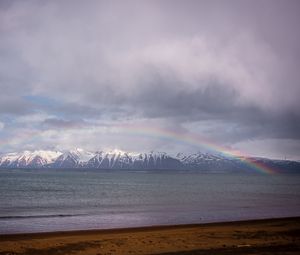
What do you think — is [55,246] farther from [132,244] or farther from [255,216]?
[255,216]

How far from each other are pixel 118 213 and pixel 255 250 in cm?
A: 2854

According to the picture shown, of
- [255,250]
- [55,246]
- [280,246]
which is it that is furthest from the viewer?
[55,246]

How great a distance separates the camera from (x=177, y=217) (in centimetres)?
4319

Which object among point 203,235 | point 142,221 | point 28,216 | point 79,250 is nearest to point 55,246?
point 79,250

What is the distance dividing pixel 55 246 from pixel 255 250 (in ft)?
37.3

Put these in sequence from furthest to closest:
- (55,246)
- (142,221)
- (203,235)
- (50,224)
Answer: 1. (142,221)
2. (50,224)
3. (203,235)
4. (55,246)

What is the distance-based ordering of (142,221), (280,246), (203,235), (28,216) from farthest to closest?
(28,216), (142,221), (203,235), (280,246)

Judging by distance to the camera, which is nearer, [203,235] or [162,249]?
[162,249]

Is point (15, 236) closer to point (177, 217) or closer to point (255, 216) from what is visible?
point (177, 217)

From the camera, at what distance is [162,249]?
2106cm

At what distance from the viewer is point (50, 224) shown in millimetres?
35906

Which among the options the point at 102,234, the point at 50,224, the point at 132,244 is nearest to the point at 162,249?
the point at 132,244

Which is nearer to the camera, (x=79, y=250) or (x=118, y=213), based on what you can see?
(x=79, y=250)

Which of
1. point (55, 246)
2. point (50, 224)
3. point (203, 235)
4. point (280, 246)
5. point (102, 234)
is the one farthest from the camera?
point (50, 224)
